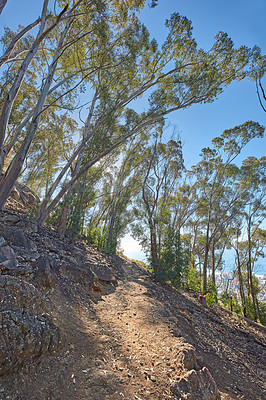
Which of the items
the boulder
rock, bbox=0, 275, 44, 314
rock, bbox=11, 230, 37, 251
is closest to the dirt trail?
rock, bbox=0, 275, 44, 314

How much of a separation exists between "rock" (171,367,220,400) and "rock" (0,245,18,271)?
2.59 meters

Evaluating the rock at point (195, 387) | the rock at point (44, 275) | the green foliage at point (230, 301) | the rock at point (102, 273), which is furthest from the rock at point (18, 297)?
the green foliage at point (230, 301)

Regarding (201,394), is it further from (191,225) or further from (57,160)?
(191,225)

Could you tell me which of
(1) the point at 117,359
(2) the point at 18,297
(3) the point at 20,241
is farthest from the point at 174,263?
(2) the point at 18,297

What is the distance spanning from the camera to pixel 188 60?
818 centimetres

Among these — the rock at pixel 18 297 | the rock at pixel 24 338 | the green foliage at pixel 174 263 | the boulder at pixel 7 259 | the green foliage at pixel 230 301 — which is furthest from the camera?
the green foliage at pixel 230 301

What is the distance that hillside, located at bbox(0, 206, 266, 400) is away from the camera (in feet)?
6.03

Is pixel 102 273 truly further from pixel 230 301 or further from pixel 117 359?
pixel 230 301

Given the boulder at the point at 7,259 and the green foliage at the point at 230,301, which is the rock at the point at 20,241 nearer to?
the boulder at the point at 7,259

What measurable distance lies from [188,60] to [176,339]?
960 centimetres

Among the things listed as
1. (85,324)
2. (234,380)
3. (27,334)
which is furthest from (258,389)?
(27,334)

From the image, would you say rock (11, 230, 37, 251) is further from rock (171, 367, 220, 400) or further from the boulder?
rock (171, 367, 220, 400)

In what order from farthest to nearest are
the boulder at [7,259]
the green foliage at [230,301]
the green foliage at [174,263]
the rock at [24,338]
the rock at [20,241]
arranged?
1. the green foliage at [230,301]
2. the green foliage at [174,263]
3. the rock at [20,241]
4. the boulder at [7,259]
5. the rock at [24,338]

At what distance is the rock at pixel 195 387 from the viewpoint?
2.14 m
